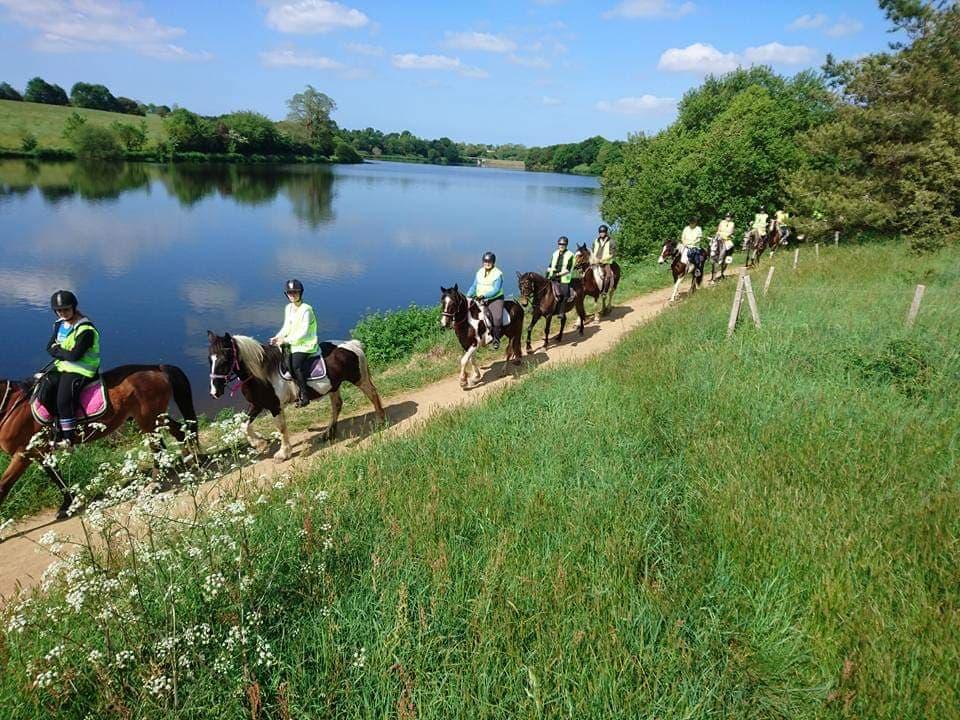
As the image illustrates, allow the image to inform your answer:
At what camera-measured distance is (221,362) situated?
714cm

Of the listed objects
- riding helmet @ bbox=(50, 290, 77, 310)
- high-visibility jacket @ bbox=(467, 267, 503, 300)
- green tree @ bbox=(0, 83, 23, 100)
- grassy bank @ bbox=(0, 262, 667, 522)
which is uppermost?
green tree @ bbox=(0, 83, 23, 100)

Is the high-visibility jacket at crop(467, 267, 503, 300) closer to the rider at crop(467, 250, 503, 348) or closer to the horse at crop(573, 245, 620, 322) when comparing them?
the rider at crop(467, 250, 503, 348)

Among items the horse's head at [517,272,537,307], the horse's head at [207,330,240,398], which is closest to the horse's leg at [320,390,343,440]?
the horse's head at [207,330,240,398]

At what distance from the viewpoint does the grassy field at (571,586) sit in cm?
271

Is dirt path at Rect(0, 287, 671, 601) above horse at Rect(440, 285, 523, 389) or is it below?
below

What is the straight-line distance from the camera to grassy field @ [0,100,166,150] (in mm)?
57656

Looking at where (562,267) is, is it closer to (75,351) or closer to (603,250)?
(603,250)

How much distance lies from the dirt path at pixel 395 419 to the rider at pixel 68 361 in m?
1.21

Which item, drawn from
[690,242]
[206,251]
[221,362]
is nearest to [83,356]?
[221,362]

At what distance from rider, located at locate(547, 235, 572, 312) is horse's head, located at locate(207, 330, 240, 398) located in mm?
8148

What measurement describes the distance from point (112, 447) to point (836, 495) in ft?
32.1

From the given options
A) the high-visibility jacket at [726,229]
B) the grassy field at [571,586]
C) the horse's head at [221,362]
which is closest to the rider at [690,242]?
the high-visibility jacket at [726,229]

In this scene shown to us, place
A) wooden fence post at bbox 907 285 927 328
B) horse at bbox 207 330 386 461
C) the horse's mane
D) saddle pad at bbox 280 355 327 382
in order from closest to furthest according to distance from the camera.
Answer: horse at bbox 207 330 386 461 < the horse's mane < saddle pad at bbox 280 355 327 382 < wooden fence post at bbox 907 285 927 328

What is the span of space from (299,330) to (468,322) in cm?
367
